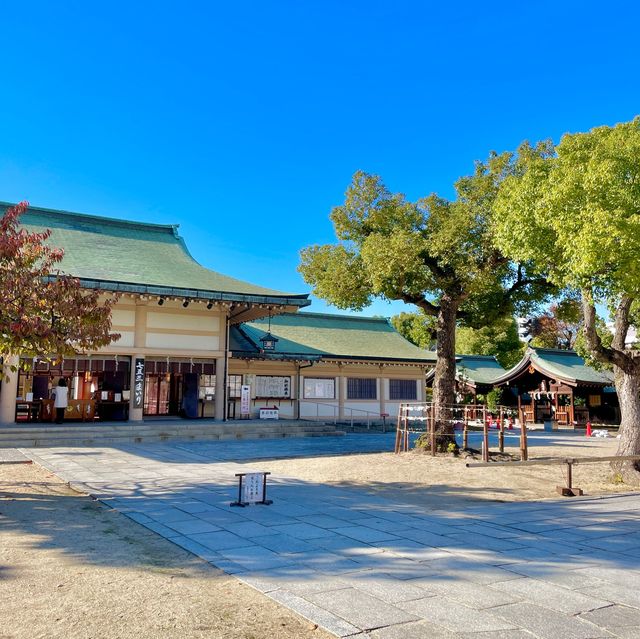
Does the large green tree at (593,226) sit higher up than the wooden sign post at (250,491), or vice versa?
the large green tree at (593,226)

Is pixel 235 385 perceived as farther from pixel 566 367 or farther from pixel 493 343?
pixel 493 343

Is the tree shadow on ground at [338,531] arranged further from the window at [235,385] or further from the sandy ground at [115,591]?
the window at [235,385]

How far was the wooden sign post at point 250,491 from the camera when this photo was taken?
8.24 meters

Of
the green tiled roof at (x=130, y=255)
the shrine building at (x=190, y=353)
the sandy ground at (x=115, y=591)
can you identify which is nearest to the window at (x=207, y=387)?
the shrine building at (x=190, y=353)

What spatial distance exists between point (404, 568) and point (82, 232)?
20237mm

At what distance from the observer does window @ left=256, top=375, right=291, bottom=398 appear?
81.1 feet

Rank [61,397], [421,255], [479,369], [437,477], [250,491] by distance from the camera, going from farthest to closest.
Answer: [479,369], [61,397], [421,255], [437,477], [250,491]

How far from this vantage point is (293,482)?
10758 millimetres

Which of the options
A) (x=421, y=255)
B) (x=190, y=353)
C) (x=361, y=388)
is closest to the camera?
(x=421, y=255)

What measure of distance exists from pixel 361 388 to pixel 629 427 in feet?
52.0

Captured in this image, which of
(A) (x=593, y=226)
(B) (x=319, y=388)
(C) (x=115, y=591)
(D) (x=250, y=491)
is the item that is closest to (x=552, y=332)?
(B) (x=319, y=388)

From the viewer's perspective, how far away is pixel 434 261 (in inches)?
599

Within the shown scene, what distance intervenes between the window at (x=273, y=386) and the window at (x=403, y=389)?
5756 mm

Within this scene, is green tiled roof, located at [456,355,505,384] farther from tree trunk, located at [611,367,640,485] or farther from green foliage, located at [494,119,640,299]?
green foliage, located at [494,119,640,299]
